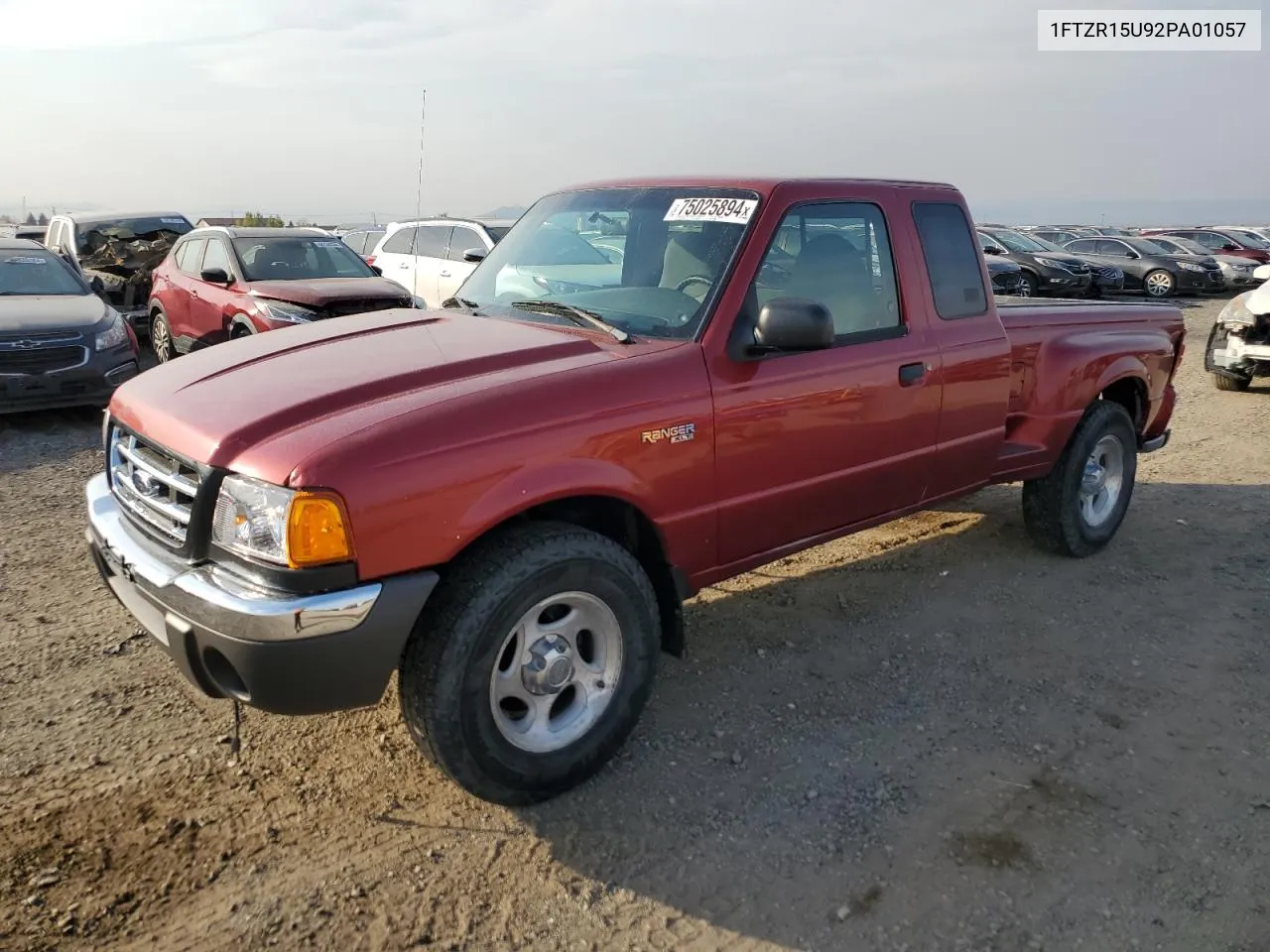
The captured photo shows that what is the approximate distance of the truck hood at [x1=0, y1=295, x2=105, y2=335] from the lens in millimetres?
7836

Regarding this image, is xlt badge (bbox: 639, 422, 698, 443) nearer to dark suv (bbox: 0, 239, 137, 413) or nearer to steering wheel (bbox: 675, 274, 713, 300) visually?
steering wheel (bbox: 675, 274, 713, 300)

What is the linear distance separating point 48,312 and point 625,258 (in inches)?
266

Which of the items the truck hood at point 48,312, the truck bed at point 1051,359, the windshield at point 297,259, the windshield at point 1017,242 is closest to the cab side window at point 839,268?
the truck bed at point 1051,359

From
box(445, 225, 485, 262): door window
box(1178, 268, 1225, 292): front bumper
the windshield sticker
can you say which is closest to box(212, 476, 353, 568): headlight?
the windshield sticker

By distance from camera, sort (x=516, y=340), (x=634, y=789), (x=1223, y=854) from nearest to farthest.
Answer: (x=1223, y=854) → (x=634, y=789) → (x=516, y=340)

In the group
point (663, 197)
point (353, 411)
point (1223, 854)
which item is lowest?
point (1223, 854)

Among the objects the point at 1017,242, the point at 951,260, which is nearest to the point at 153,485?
the point at 951,260

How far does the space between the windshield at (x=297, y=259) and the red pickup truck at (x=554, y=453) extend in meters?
6.40

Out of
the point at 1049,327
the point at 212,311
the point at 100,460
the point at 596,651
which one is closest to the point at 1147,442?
the point at 1049,327

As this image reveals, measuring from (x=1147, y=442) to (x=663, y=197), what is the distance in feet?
12.1

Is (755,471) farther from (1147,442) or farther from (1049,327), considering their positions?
(1147,442)

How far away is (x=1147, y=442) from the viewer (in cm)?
577

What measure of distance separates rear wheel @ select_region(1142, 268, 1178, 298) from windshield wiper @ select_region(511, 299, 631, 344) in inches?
921

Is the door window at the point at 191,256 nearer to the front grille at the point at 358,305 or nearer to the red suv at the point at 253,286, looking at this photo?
the red suv at the point at 253,286
